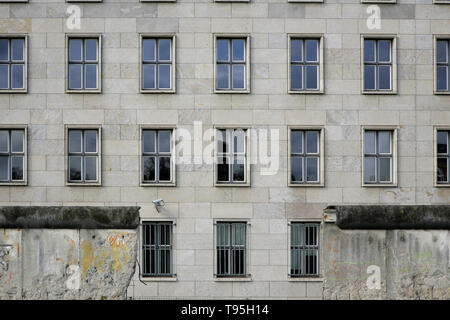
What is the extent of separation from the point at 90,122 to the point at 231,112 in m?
5.22

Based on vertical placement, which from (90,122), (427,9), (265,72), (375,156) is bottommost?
(375,156)

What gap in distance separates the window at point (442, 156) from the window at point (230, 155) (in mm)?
7358

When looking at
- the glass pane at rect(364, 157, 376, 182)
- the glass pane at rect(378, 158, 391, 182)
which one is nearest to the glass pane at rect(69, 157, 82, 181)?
the glass pane at rect(364, 157, 376, 182)

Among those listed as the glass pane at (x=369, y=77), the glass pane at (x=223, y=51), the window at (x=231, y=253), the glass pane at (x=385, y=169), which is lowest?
the window at (x=231, y=253)

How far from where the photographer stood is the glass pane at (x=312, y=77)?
21.2 m

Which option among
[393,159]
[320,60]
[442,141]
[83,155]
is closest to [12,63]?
[83,155]

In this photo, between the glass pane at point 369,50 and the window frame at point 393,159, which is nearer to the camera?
the window frame at point 393,159

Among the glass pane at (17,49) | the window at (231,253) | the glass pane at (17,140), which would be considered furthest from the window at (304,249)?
the glass pane at (17,49)

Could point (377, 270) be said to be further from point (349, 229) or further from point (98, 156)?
point (98, 156)

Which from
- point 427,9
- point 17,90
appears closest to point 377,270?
point 427,9

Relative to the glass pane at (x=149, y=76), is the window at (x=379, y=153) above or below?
below

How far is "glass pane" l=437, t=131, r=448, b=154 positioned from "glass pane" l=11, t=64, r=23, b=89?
15.9m

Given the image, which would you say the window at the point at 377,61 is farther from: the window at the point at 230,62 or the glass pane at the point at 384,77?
the window at the point at 230,62

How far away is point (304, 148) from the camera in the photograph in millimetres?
21125
